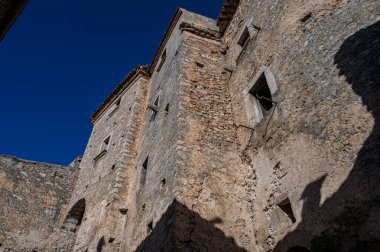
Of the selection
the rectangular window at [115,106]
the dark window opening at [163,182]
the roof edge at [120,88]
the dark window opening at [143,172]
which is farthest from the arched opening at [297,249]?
the rectangular window at [115,106]

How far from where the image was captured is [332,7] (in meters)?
5.54

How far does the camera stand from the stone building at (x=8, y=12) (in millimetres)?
3176

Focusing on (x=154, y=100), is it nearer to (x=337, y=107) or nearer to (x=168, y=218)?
(x=168, y=218)

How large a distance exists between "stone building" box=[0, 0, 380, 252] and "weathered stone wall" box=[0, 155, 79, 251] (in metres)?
0.12

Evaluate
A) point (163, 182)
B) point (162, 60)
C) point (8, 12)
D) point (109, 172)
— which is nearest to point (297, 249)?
point (163, 182)

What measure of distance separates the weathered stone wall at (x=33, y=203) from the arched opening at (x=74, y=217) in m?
0.28

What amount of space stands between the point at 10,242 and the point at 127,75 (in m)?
7.07

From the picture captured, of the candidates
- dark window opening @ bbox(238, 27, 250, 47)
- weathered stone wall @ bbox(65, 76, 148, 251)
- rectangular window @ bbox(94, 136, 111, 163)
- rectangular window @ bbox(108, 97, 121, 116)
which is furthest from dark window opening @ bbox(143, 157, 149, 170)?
rectangular window @ bbox(108, 97, 121, 116)

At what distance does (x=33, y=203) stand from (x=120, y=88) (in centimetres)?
547

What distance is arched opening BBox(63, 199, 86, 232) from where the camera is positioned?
11130 millimetres

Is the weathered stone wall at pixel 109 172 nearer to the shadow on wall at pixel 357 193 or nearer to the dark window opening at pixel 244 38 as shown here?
the dark window opening at pixel 244 38

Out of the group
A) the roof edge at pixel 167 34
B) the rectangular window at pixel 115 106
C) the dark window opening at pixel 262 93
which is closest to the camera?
the dark window opening at pixel 262 93

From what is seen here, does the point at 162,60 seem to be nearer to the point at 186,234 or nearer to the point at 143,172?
the point at 143,172

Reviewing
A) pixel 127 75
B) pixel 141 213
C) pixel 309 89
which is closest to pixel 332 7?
pixel 309 89
